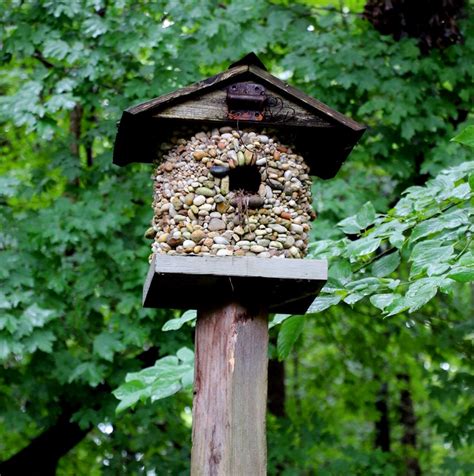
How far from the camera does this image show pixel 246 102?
A: 3.39m

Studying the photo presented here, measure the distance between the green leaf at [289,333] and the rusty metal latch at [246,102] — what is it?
908 mm

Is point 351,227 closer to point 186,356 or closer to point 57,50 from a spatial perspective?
point 186,356

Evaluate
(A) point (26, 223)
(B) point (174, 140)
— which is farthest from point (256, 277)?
(A) point (26, 223)

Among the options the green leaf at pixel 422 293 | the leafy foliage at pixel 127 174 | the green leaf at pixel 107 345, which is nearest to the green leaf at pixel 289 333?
the green leaf at pixel 422 293

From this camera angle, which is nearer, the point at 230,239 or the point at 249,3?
the point at 230,239

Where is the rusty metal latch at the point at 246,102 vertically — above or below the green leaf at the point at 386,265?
above

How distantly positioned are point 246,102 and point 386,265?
45.2 inches

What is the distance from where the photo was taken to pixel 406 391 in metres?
11.3

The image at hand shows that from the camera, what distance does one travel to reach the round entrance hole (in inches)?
133

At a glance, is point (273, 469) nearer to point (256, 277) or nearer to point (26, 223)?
point (26, 223)

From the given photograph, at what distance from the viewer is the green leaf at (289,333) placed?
12.5 ft

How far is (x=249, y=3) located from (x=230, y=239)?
13.0ft

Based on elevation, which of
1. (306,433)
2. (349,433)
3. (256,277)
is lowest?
(349,433)

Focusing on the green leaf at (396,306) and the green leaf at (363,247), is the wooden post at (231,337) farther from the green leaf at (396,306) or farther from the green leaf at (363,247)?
the green leaf at (363,247)
